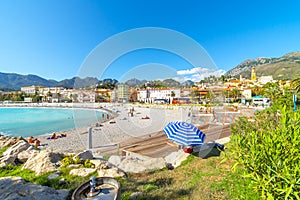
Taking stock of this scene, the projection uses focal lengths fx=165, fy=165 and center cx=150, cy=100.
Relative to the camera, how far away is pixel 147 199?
8.14 feet

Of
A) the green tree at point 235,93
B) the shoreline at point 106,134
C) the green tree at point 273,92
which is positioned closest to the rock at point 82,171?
the shoreline at point 106,134

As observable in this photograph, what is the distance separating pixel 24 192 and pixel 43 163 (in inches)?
63.8

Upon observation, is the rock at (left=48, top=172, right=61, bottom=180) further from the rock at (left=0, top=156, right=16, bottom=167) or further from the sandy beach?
the sandy beach

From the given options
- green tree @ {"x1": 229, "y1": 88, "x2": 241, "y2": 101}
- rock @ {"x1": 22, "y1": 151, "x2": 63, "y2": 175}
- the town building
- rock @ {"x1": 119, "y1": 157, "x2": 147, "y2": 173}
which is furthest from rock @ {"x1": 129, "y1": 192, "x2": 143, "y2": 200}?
green tree @ {"x1": 229, "y1": 88, "x2": 241, "y2": 101}

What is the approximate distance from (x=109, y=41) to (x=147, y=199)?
4.75 meters

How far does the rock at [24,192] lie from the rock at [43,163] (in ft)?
3.29

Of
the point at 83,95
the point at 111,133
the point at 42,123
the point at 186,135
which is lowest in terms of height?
the point at 42,123

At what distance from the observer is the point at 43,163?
4.01m

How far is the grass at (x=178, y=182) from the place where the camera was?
2632 millimetres

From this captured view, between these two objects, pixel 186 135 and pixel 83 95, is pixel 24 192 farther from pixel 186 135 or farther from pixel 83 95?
pixel 83 95

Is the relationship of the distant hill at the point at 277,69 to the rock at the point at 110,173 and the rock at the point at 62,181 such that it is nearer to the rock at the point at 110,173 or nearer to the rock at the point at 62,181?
the rock at the point at 110,173

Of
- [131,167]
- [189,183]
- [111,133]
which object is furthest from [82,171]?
[111,133]

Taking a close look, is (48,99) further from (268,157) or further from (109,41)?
(268,157)

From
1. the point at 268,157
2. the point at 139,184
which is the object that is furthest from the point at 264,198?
the point at 139,184
